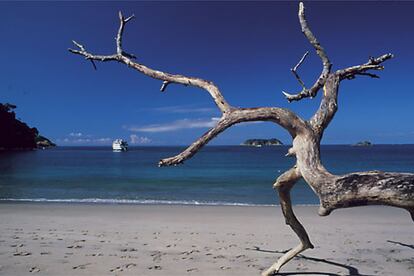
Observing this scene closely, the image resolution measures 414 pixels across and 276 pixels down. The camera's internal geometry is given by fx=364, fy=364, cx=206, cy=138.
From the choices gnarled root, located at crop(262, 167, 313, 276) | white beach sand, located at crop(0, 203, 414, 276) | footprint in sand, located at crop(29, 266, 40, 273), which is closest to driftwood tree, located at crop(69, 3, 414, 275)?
gnarled root, located at crop(262, 167, 313, 276)

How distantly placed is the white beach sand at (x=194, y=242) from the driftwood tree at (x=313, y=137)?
1.84 metres

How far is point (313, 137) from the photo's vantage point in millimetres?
2986

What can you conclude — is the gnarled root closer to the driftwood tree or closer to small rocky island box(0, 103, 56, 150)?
the driftwood tree

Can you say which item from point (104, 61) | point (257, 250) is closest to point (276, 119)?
point (104, 61)

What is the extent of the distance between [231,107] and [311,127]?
707mm

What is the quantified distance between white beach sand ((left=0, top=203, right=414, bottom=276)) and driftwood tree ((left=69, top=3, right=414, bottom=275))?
184 cm

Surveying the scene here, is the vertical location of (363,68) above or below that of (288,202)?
above

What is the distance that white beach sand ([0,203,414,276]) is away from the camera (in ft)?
18.8

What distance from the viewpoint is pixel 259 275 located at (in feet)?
17.5

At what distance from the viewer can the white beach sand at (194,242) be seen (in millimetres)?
5730

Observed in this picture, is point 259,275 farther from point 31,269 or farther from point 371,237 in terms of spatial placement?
point 371,237

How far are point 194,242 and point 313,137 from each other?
5.23 m

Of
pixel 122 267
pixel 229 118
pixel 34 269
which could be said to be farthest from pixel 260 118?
pixel 34 269

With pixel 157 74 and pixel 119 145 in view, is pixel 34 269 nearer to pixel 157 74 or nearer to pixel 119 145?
pixel 157 74
